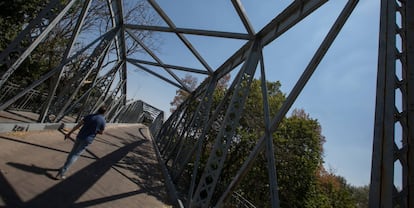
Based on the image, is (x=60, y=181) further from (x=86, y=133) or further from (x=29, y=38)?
(x=29, y=38)

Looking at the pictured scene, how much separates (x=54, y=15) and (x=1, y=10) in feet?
34.3

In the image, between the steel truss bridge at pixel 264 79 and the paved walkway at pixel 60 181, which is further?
the paved walkway at pixel 60 181

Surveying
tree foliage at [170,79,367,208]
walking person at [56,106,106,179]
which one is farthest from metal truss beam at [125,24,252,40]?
tree foliage at [170,79,367,208]

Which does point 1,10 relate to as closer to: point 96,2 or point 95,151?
point 96,2

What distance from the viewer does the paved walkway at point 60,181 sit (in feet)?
13.0

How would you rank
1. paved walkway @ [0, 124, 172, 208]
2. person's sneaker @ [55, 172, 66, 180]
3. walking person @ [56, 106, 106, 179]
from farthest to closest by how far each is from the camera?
walking person @ [56, 106, 106, 179]
person's sneaker @ [55, 172, 66, 180]
paved walkway @ [0, 124, 172, 208]

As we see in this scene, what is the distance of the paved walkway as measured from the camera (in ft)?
13.0

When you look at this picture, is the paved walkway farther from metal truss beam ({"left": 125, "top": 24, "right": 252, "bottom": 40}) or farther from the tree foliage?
the tree foliage

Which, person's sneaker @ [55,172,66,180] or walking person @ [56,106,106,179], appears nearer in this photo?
person's sneaker @ [55,172,66,180]

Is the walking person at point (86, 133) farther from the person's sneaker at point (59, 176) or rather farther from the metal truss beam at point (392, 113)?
the metal truss beam at point (392, 113)

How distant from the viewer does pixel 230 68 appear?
30.3ft

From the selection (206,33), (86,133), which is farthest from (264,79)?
(86,133)

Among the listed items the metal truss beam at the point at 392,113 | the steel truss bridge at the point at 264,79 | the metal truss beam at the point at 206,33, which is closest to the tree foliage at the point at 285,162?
the steel truss bridge at the point at 264,79

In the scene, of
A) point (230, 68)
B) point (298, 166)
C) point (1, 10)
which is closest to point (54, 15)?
point (230, 68)
